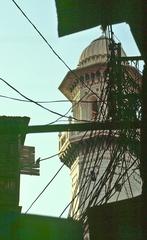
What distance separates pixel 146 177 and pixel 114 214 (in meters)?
1.03

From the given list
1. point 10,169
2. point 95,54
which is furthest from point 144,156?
point 95,54

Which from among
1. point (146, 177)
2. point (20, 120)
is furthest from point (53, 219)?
point (146, 177)

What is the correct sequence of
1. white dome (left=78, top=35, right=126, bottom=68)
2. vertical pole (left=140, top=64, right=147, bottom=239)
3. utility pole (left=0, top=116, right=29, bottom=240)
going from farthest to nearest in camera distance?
white dome (left=78, top=35, right=126, bottom=68)
utility pole (left=0, top=116, right=29, bottom=240)
vertical pole (left=140, top=64, right=147, bottom=239)

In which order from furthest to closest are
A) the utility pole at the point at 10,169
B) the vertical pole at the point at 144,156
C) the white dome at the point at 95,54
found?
the white dome at the point at 95,54, the utility pole at the point at 10,169, the vertical pole at the point at 144,156

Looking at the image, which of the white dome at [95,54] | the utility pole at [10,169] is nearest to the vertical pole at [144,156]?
the utility pole at [10,169]

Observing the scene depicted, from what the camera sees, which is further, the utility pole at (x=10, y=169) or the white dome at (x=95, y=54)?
the white dome at (x=95, y=54)

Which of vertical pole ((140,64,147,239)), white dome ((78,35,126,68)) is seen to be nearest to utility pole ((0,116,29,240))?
vertical pole ((140,64,147,239))

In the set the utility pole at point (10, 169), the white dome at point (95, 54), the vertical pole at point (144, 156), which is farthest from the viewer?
the white dome at point (95, 54)

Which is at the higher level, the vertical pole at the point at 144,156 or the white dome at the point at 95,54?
the white dome at the point at 95,54

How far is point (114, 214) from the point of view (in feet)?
16.7

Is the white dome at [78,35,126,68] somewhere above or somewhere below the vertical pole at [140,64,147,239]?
above

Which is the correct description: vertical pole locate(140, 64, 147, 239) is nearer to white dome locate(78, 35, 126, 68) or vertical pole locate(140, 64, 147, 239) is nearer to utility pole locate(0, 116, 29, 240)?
utility pole locate(0, 116, 29, 240)

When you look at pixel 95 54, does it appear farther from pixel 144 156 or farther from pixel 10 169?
pixel 144 156

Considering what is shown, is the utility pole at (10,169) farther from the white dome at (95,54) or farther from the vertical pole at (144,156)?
the white dome at (95,54)
